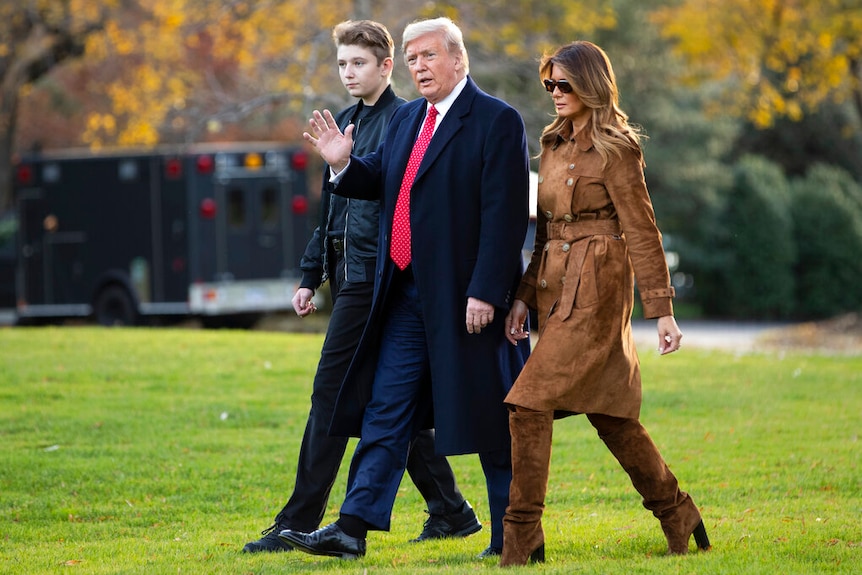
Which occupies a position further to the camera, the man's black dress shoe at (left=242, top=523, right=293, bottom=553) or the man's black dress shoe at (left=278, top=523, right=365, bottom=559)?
the man's black dress shoe at (left=242, top=523, right=293, bottom=553)

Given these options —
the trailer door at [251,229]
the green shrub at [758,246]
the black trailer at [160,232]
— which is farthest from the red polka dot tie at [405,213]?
the green shrub at [758,246]

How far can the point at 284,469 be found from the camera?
7543mm

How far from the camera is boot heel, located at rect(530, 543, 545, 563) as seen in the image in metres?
4.89

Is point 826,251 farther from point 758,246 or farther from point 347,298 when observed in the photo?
point 347,298

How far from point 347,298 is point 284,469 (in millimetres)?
2413

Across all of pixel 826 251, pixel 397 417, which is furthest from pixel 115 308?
pixel 397 417

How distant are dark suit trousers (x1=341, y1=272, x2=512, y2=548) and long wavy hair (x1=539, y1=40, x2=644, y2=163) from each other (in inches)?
36.6

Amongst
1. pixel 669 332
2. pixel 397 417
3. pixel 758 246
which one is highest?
pixel 669 332

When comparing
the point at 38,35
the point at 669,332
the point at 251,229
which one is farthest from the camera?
the point at 38,35

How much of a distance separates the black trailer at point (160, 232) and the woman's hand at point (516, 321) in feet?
46.0

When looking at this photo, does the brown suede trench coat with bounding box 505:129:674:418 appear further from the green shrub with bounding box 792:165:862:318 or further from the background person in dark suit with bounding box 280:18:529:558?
the green shrub with bounding box 792:165:862:318

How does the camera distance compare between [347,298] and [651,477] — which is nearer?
[651,477]

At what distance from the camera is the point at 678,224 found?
27094mm

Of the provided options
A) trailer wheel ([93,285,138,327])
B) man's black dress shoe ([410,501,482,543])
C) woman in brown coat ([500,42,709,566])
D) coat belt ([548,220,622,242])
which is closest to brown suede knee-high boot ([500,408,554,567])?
woman in brown coat ([500,42,709,566])
